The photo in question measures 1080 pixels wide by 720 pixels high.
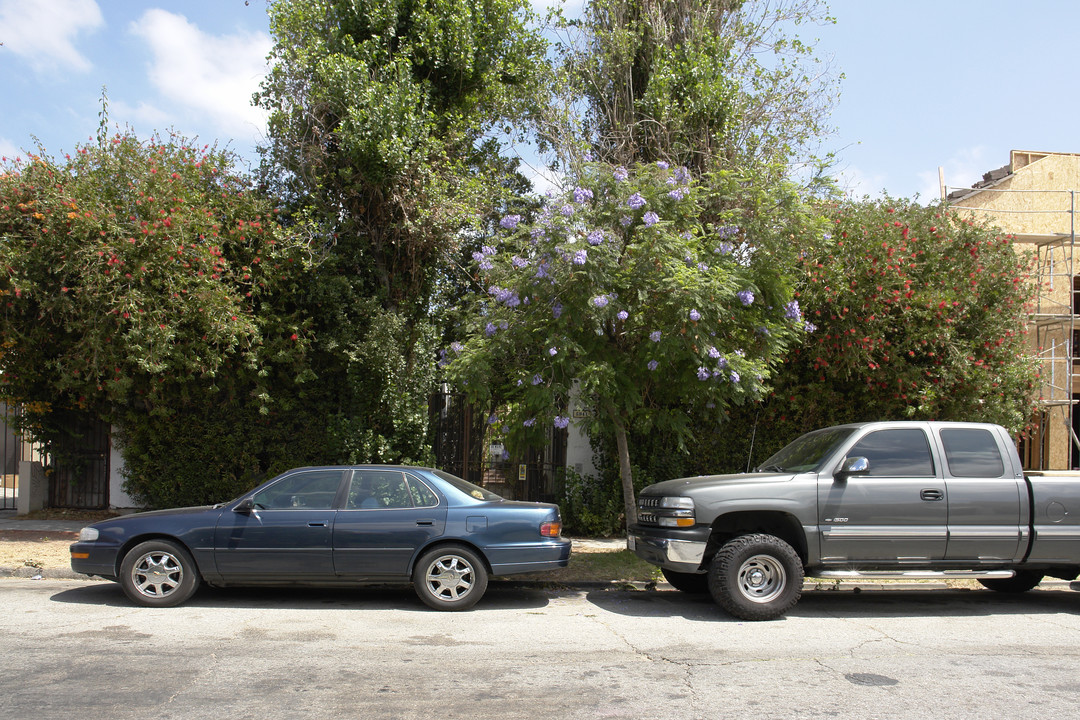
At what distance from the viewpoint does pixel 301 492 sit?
7.69 m

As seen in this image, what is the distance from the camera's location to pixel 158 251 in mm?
10641

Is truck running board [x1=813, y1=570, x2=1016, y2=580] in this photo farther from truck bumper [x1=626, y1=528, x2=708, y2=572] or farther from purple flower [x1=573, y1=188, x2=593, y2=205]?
purple flower [x1=573, y1=188, x2=593, y2=205]

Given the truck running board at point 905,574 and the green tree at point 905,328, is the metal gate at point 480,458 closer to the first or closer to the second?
the green tree at point 905,328

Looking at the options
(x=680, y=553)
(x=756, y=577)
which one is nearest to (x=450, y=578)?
(x=680, y=553)

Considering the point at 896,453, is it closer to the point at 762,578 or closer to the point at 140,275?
→ the point at 762,578

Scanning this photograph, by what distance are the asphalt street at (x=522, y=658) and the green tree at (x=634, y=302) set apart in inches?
98.4

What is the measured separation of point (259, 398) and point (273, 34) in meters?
5.99

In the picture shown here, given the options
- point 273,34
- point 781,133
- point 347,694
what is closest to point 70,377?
point 273,34

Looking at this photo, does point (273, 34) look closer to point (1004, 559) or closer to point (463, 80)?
point (463, 80)

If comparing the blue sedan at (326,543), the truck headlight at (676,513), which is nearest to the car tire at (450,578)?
the blue sedan at (326,543)

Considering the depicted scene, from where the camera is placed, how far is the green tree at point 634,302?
28.2 feet

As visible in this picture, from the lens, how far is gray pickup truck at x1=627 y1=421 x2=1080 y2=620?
7.37 meters

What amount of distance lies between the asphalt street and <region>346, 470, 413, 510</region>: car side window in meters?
1.06

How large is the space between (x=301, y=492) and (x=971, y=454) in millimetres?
6830
